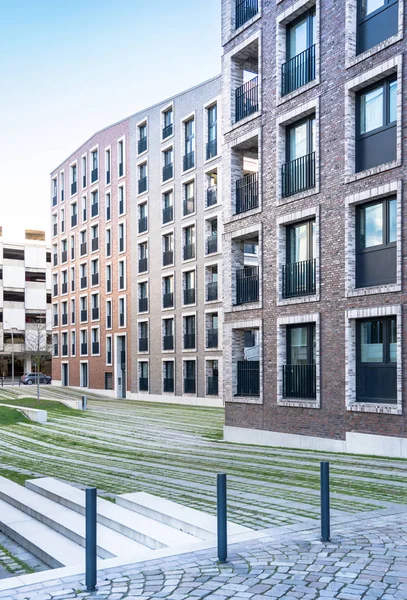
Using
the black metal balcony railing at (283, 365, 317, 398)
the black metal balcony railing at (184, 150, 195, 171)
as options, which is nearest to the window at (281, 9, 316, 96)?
the black metal balcony railing at (283, 365, 317, 398)

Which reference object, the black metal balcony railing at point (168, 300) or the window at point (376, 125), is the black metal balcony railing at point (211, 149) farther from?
the window at point (376, 125)

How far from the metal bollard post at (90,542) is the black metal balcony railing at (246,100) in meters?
17.0

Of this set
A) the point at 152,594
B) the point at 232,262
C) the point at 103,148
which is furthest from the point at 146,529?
the point at 103,148

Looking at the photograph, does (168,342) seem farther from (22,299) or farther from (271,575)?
(22,299)

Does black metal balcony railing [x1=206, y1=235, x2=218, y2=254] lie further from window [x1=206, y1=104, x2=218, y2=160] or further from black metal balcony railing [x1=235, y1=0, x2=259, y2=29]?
black metal balcony railing [x1=235, y1=0, x2=259, y2=29]

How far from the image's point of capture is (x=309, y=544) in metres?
7.25

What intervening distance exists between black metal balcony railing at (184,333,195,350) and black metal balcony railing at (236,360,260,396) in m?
19.2

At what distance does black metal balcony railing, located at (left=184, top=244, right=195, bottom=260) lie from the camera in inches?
1574

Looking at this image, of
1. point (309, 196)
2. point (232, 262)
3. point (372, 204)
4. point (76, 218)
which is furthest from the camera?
point (76, 218)

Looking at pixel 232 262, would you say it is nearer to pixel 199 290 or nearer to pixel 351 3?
pixel 351 3

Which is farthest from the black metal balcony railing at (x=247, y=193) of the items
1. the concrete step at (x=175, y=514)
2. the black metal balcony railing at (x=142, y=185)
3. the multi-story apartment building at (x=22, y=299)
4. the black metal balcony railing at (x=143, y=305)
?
the multi-story apartment building at (x=22, y=299)

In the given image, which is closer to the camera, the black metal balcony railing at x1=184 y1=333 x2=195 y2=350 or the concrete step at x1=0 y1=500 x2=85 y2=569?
the concrete step at x1=0 y1=500 x2=85 y2=569

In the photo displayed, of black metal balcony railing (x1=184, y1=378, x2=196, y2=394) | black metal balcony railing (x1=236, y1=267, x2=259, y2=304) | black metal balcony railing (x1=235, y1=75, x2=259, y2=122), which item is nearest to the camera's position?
black metal balcony railing (x1=236, y1=267, x2=259, y2=304)

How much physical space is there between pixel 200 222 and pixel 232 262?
18.5 meters
